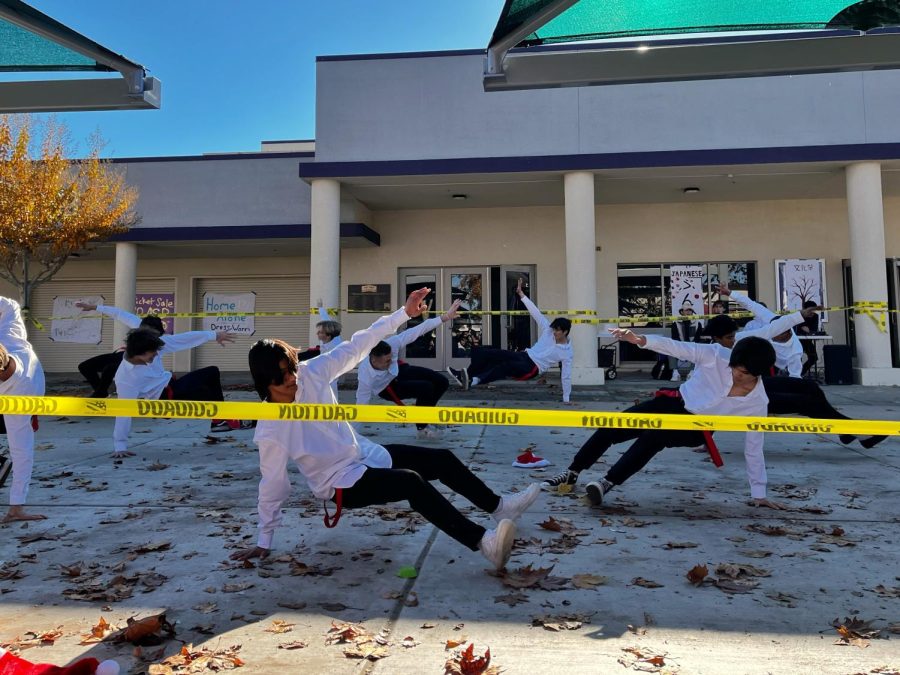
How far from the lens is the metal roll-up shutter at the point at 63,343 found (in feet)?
61.7

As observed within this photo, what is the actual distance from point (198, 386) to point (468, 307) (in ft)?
30.8

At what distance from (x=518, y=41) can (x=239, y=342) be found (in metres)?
16.4

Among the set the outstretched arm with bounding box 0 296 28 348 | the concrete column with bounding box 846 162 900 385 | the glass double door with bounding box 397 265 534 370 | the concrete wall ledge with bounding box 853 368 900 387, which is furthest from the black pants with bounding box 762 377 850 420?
the glass double door with bounding box 397 265 534 370

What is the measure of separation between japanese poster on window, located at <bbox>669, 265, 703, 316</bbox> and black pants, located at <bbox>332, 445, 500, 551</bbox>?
13.0m

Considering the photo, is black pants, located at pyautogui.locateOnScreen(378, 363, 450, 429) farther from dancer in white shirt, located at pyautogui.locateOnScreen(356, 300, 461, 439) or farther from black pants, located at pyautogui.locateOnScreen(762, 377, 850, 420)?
black pants, located at pyautogui.locateOnScreen(762, 377, 850, 420)

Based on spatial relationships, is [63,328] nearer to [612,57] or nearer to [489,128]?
[489,128]

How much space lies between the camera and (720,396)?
4.58 metres

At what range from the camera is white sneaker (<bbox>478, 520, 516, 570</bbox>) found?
10.3 feet

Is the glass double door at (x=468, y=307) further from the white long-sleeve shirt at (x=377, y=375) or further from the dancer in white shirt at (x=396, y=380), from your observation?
the white long-sleeve shirt at (x=377, y=375)

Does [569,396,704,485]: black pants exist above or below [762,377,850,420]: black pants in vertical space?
below

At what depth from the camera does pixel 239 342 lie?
60.2ft

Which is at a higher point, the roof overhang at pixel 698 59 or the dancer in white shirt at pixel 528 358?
the roof overhang at pixel 698 59

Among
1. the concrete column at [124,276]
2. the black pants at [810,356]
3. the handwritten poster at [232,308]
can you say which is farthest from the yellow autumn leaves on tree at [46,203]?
the black pants at [810,356]

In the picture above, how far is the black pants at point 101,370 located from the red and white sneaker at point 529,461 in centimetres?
602
